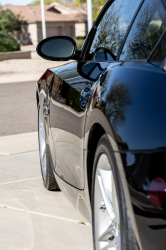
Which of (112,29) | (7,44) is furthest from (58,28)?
(112,29)

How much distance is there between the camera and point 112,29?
126 inches

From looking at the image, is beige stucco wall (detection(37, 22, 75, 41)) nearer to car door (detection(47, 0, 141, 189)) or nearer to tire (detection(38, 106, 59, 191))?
tire (detection(38, 106, 59, 191))

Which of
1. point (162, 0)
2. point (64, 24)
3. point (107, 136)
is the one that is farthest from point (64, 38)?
point (64, 24)

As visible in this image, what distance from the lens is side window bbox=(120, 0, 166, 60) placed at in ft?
7.79

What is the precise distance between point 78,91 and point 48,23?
248 ft

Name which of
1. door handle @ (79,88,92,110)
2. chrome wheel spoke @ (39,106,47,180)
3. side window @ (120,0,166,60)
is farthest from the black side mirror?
door handle @ (79,88,92,110)

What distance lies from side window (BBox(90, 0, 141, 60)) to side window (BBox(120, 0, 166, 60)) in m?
0.16

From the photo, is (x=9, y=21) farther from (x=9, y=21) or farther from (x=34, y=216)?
(x=34, y=216)

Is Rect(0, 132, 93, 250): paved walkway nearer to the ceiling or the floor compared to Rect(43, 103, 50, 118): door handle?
nearer to the floor

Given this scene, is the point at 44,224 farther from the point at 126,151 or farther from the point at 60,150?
the point at 126,151

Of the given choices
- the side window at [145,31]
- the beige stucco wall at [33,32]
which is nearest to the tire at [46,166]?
the side window at [145,31]

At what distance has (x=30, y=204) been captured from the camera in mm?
3996

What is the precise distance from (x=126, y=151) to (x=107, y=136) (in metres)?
0.24

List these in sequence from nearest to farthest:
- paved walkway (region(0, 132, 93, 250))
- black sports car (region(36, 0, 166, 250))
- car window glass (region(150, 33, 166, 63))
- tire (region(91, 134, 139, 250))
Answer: black sports car (region(36, 0, 166, 250)), tire (region(91, 134, 139, 250)), car window glass (region(150, 33, 166, 63)), paved walkway (region(0, 132, 93, 250))
